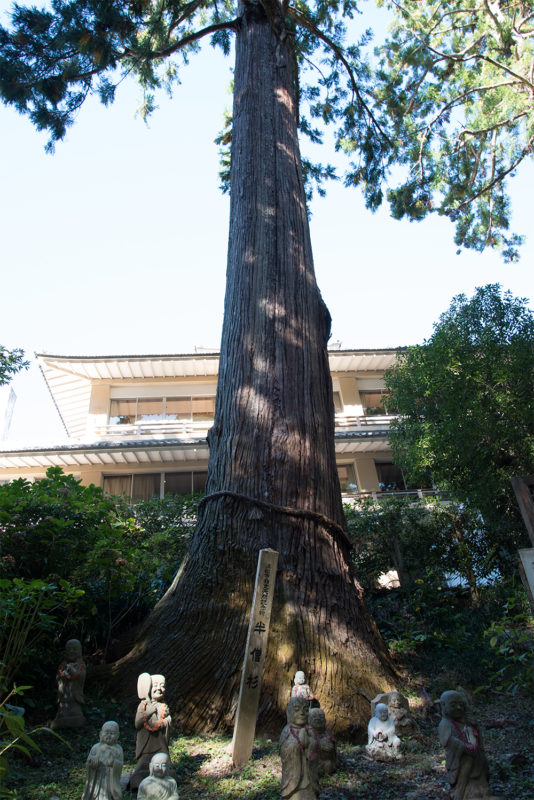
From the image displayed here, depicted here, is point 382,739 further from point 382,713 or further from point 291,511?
point 291,511

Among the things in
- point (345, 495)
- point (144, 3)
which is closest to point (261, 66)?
point (144, 3)

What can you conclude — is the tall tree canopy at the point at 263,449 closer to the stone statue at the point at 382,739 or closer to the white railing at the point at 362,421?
the stone statue at the point at 382,739

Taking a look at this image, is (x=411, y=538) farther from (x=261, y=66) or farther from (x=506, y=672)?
(x=261, y=66)

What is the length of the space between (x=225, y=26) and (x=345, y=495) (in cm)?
968

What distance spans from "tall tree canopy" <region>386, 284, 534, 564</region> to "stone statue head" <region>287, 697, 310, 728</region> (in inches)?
249

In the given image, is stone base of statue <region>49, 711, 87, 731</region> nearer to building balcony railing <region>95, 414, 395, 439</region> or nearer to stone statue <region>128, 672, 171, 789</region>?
stone statue <region>128, 672, 171, 789</region>

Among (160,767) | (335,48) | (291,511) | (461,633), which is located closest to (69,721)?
(160,767)

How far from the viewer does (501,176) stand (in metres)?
11.9

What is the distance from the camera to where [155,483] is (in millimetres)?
14570

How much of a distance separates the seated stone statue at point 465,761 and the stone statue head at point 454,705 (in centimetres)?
3

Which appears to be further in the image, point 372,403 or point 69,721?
point 372,403

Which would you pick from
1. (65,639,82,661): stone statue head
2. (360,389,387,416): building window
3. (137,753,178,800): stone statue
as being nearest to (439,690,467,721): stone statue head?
(137,753,178,800): stone statue

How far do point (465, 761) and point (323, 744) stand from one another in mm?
778

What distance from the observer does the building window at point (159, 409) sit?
15633mm
